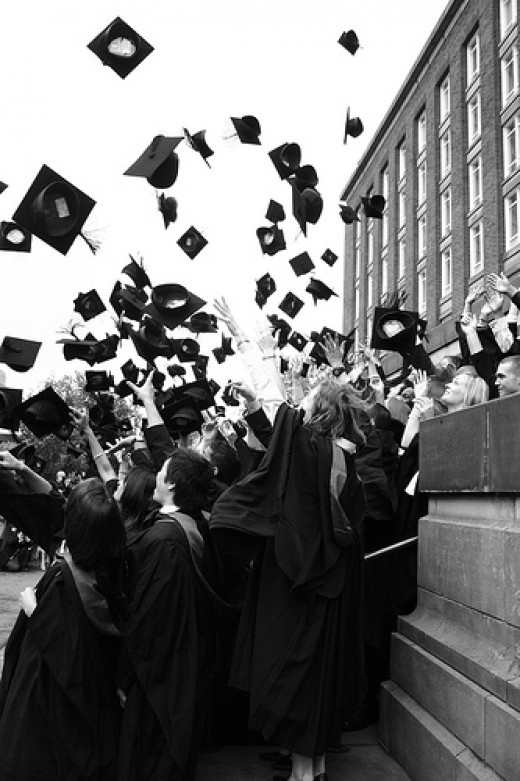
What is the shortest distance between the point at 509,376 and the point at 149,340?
156 inches

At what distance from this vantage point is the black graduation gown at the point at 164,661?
3479 mm

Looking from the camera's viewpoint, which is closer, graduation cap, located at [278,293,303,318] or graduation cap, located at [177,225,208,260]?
graduation cap, located at [177,225,208,260]

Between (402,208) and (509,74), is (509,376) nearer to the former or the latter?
(509,74)

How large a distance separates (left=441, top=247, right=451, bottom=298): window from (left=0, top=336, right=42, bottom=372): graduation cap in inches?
1007

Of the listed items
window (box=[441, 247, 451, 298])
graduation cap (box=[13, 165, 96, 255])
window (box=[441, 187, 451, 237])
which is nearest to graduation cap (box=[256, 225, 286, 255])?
graduation cap (box=[13, 165, 96, 255])

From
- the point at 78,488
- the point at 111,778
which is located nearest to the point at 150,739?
the point at 111,778

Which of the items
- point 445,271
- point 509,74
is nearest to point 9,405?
point 509,74

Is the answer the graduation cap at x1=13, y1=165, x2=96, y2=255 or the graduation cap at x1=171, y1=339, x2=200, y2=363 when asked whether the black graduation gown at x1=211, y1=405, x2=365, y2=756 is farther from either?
the graduation cap at x1=171, y1=339, x2=200, y2=363

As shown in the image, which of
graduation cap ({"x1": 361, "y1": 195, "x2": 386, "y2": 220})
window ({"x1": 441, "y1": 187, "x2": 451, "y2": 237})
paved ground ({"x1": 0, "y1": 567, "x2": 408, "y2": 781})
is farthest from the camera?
window ({"x1": 441, "y1": 187, "x2": 451, "y2": 237})

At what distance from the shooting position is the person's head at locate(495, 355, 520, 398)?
432 centimetres

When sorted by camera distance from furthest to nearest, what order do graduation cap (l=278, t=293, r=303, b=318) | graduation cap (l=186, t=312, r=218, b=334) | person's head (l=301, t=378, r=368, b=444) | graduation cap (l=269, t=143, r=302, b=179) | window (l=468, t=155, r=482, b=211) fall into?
window (l=468, t=155, r=482, b=211), graduation cap (l=278, t=293, r=303, b=318), graduation cap (l=186, t=312, r=218, b=334), graduation cap (l=269, t=143, r=302, b=179), person's head (l=301, t=378, r=368, b=444)

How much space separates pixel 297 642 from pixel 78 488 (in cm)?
127

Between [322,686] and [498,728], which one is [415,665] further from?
[498,728]

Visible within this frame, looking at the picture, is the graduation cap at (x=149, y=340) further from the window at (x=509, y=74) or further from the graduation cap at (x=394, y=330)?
the window at (x=509, y=74)
